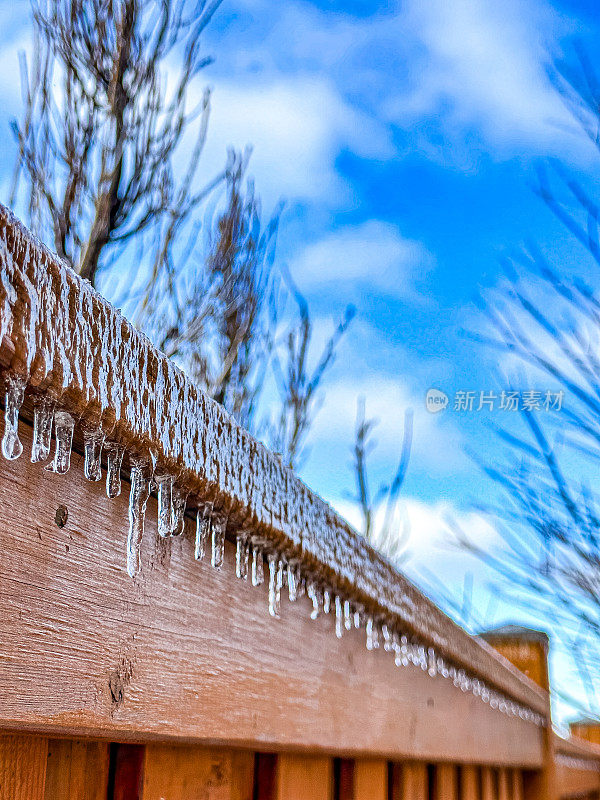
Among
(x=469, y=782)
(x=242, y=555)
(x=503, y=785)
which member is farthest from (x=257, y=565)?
(x=503, y=785)

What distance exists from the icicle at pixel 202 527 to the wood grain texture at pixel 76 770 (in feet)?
0.45

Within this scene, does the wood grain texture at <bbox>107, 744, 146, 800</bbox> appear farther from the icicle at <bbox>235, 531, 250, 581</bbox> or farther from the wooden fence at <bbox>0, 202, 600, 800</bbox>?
the icicle at <bbox>235, 531, 250, 581</bbox>

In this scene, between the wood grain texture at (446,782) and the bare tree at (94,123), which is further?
the bare tree at (94,123)

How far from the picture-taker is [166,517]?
43 cm

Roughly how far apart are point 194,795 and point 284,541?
8.7 inches

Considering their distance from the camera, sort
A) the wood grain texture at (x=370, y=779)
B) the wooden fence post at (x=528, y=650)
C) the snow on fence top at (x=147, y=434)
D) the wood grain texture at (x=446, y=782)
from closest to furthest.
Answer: the snow on fence top at (x=147, y=434) < the wood grain texture at (x=370, y=779) < the wood grain texture at (x=446, y=782) < the wooden fence post at (x=528, y=650)

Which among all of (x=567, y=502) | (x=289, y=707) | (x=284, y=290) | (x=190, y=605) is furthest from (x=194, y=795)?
(x=284, y=290)

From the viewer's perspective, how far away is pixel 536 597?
2.51m

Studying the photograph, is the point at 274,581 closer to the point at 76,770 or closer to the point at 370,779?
the point at 76,770

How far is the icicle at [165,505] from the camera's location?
410 millimetres

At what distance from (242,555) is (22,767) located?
0.64 ft

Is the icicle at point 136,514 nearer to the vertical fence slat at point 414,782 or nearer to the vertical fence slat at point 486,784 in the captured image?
the vertical fence slat at point 414,782

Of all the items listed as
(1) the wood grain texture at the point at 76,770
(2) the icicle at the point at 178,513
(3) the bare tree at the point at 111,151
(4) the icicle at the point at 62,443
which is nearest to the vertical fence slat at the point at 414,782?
(1) the wood grain texture at the point at 76,770

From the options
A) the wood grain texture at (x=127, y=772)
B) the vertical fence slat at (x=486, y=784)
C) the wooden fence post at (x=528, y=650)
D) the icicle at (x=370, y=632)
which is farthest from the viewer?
the wooden fence post at (x=528, y=650)
